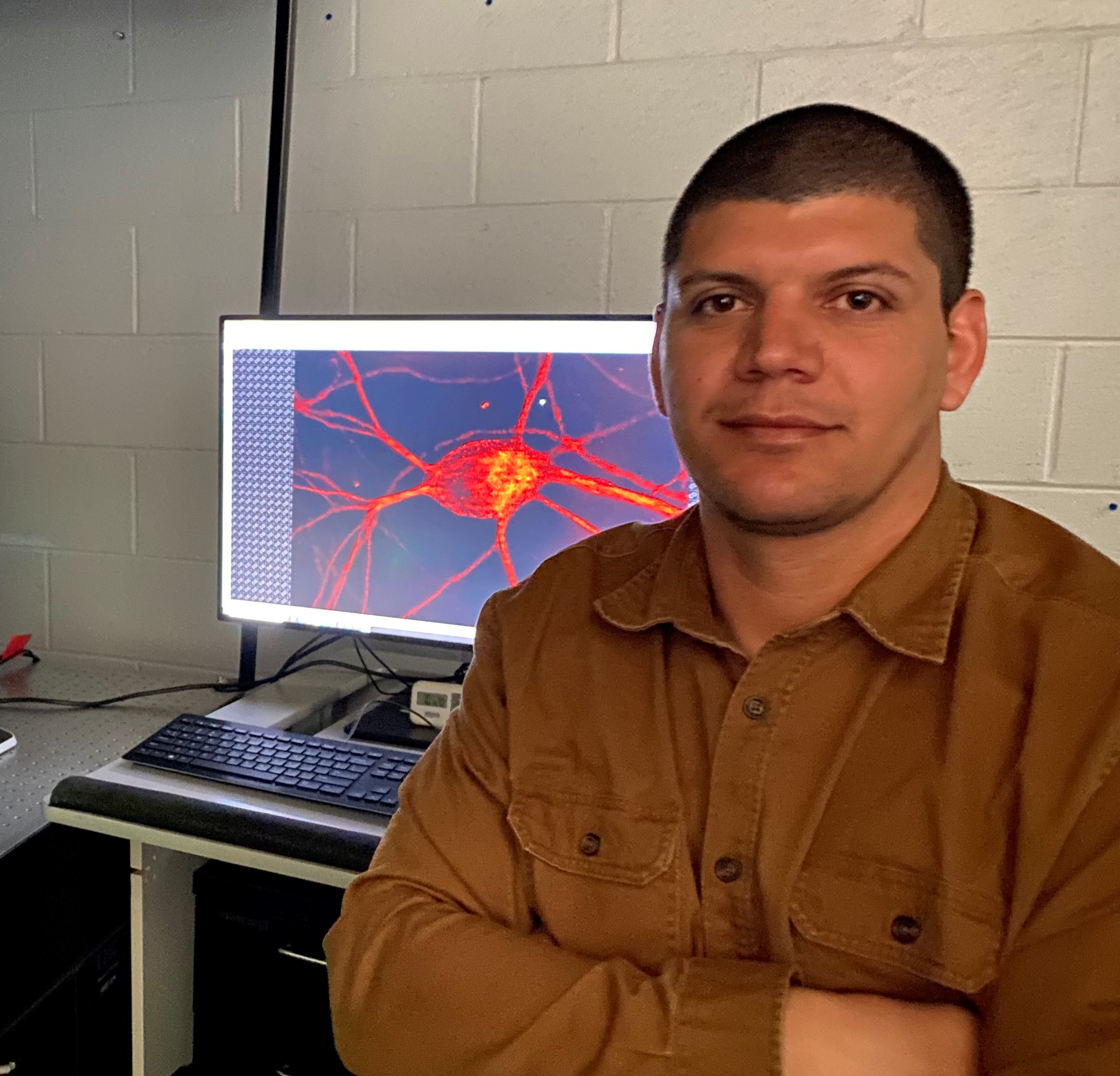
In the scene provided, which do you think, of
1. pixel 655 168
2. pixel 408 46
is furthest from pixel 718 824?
pixel 408 46

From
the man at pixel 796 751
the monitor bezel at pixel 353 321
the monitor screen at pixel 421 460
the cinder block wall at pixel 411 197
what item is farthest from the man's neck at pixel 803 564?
the cinder block wall at pixel 411 197

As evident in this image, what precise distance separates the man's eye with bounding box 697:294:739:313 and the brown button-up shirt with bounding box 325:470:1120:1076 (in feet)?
0.81

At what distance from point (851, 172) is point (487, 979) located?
747mm

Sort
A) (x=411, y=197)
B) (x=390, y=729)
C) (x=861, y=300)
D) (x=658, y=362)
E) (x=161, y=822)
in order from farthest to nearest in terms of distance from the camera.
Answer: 1. (x=411, y=197)
2. (x=390, y=729)
3. (x=161, y=822)
4. (x=658, y=362)
5. (x=861, y=300)

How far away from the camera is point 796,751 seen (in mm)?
741

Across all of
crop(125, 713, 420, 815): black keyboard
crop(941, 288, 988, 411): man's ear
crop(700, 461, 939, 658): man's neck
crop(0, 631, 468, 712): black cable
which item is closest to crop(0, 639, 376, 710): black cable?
crop(0, 631, 468, 712): black cable

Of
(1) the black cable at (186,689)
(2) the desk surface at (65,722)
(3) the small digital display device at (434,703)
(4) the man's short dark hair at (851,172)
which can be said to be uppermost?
(4) the man's short dark hair at (851,172)

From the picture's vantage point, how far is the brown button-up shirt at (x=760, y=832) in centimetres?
64

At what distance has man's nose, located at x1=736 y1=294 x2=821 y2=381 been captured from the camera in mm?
730

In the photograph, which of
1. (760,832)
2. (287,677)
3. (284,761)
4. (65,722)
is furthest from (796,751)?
(65,722)

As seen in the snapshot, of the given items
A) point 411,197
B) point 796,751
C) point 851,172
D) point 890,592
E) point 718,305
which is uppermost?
point 411,197

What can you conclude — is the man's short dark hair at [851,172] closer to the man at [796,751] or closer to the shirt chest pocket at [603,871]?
the man at [796,751]

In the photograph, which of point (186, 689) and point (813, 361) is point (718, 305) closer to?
point (813, 361)

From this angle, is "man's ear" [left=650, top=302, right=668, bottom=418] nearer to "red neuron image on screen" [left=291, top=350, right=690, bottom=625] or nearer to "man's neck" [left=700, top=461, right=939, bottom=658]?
"man's neck" [left=700, top=461, right=939, bottom=658]
